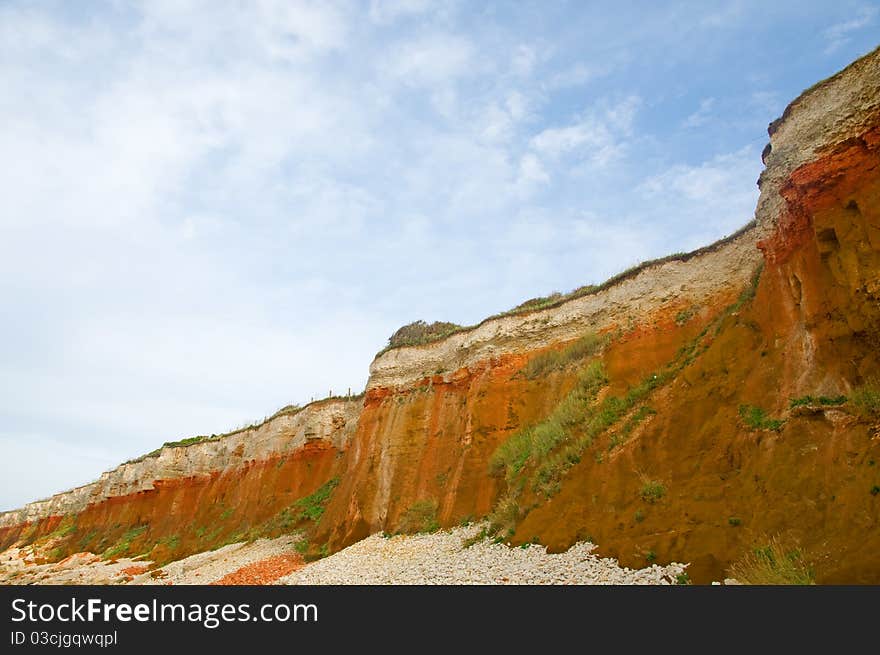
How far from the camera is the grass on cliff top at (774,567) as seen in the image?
7.61 meters

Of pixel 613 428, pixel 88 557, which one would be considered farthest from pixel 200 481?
pixel 613 428

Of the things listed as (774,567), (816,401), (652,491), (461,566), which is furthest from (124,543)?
(816,401)

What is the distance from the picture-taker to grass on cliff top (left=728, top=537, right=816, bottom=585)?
7613 millimetres

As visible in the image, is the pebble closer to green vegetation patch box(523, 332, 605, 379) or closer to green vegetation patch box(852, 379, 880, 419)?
green vegetation patch box(852, 379, 880, 419)

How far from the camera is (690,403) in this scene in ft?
44.4

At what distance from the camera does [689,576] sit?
29.7 feet

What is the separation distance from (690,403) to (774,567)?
5900mm

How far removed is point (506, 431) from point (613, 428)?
7242 millimetres

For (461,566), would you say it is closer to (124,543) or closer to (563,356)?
(563,356)

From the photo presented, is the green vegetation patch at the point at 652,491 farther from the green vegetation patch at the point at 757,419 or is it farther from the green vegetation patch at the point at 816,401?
the green vegetation patch at the point at 816,401

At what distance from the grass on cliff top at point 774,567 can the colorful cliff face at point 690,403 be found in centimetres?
19

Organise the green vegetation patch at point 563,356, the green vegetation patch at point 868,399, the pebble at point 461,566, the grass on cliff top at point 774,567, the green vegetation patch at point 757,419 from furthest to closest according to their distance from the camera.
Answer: the green vegetation patch at point 563,356
the green vegetation patch at point 757,419
the pebble at point 461,566
the green vegetation patch at point 868,399
the grass on cliff top at point 774,567

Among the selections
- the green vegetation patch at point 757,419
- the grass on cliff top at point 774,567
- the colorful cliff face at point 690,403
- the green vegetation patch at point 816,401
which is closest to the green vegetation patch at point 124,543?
the colorful cliff face at point 690,403
